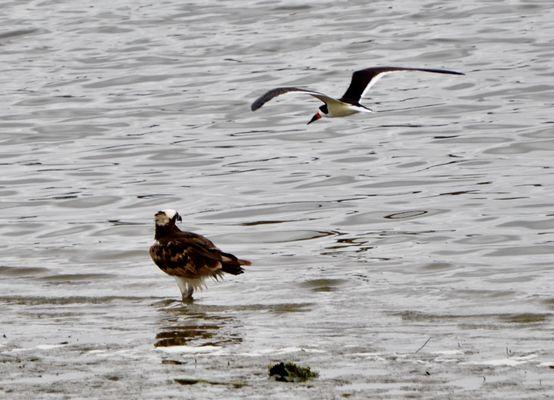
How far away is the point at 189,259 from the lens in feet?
35.2

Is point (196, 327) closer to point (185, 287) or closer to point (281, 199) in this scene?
point (185, 287)

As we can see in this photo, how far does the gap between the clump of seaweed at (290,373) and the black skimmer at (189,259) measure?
11.5ft

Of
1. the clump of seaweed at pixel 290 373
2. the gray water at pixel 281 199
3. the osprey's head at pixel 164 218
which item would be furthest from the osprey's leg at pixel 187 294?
the clump of seaweed at pixel 290 373

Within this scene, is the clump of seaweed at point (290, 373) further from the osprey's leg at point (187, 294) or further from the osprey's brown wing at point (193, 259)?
the osprey's leg at point (187, 294)

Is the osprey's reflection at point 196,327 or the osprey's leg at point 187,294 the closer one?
the osprey's reflection at point 196,327

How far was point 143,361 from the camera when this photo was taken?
25.8 ft

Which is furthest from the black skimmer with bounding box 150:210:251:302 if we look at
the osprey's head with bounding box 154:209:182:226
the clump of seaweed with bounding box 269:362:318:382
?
the clump of seaweed with bounding box 269:362:318:382

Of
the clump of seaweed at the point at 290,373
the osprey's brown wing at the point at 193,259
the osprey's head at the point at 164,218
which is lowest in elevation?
the osprey's brown wing at the point at 193,259

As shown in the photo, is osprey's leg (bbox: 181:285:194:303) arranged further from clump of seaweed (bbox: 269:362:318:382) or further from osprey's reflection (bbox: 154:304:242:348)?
clump of seaweed (bbox: 269:362:318:382)

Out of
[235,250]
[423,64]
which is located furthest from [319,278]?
[423,64]

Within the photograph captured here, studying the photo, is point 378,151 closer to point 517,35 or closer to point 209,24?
point 517,35

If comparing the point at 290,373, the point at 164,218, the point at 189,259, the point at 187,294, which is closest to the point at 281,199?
the point at 164,218

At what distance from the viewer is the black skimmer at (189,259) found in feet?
35.1

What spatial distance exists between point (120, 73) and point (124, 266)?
14.1 m
